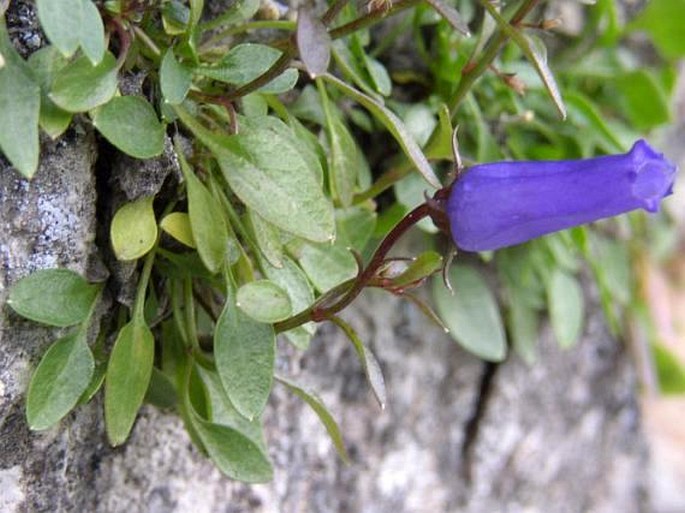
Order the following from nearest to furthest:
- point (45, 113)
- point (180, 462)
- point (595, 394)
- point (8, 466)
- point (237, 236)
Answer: point (45, 113) → point (8, 466) → point (237, 236) → point (180, 462) → point (595, 394)

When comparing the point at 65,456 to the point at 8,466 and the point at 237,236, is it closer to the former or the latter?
the point at 8,466

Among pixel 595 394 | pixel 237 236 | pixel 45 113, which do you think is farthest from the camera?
pixel 595 394

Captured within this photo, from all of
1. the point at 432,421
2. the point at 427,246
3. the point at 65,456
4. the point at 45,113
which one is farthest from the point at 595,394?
the point at 45,113

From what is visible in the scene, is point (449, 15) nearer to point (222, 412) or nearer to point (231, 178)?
point (231, 178)

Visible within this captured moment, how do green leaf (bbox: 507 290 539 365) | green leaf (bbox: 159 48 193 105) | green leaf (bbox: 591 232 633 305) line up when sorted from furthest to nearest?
green leaf (bbox: 591 232 633 305) → green leaf (bbox: 507 290 539 365) → green leaf (bbox: 159 48 193 105)

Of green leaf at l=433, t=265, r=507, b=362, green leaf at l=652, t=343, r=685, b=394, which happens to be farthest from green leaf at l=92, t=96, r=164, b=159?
green leaf at l=652, t=343, r=685, b=394

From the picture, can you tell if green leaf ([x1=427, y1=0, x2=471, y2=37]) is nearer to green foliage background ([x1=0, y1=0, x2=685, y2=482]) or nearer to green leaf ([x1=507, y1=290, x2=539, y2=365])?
green foliage background ([x1=0, y1=0, x2=685, y2=482])
